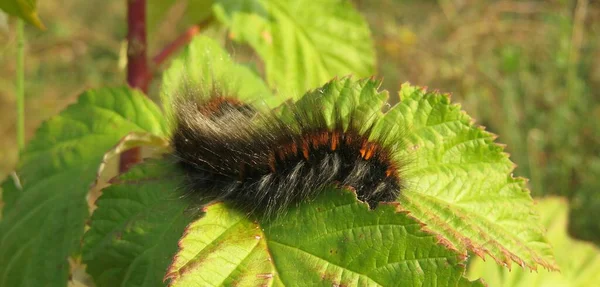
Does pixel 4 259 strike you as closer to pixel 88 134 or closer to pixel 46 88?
pixel 88 134

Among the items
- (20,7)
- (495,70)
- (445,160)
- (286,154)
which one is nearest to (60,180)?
(20,7)

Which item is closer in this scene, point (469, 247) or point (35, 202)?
point (469, 247)

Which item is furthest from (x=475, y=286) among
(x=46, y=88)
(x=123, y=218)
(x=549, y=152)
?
(x=46, y=88)

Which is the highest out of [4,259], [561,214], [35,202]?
[35,202]

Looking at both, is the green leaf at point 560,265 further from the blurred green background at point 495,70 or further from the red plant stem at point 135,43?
the blurred green background at point 495,70

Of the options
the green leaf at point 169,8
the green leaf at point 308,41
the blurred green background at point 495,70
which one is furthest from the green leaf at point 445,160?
the blurred green background at point 495,70

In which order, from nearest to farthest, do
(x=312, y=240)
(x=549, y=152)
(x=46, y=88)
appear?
1. (x=312, y=240)
2. (x=549, y=152)
3. (x=46, y=88)

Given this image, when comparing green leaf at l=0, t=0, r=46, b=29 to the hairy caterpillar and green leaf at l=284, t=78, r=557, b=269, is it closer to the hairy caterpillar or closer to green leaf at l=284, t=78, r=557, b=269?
the hairy caterpillar
